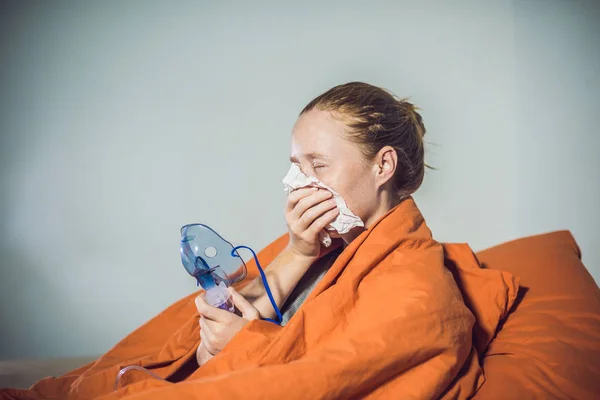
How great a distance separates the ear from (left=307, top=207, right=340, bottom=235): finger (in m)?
0.15

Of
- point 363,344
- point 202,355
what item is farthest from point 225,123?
point 363,344

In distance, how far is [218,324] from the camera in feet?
4.19

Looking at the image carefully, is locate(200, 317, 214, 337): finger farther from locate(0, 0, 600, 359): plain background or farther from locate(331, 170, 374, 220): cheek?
locate(0, 0, 600, 359): plain background

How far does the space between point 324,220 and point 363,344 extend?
1.38 ft

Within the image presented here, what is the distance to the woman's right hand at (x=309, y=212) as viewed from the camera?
54.7 inches

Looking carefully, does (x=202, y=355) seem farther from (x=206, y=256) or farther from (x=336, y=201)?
(x=336, y=201)

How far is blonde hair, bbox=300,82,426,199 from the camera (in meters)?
1.41

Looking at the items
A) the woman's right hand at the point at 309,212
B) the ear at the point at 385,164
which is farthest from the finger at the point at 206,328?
the ear at the point at 385,164

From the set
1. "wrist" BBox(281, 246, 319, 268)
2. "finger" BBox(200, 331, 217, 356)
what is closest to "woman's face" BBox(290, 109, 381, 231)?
"wrist" BBox(281, 246, 319, 268)

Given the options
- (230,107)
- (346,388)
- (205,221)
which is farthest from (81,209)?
(346,388)

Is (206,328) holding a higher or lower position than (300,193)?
lower

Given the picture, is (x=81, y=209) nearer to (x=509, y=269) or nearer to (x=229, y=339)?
(x=229, y=339)

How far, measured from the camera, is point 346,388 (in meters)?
1.01

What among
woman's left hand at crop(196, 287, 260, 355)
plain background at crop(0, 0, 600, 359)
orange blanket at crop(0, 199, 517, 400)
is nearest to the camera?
orange blanket at crop(0, 199, 517, 400)
